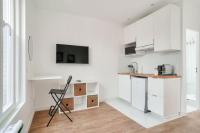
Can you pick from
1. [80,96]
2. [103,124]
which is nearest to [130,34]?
[80,96]

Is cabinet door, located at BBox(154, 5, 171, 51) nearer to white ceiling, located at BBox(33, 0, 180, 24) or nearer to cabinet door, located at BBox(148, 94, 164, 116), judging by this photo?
white ceiling, located at BBox(33, 0, 180, 24)

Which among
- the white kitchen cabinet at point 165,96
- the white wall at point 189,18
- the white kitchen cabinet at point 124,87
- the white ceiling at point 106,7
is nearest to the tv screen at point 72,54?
the white ceiling at point 106,7

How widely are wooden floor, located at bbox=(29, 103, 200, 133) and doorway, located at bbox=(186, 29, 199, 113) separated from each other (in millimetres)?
568

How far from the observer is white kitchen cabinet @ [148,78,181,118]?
246 cm

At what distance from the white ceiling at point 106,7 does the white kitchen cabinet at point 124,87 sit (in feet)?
6.07

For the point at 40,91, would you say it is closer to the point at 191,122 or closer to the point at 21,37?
the point at 21,37

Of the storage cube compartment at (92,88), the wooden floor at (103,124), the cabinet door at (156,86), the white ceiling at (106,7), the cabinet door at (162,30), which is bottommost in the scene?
the wooden floor at (103,124)

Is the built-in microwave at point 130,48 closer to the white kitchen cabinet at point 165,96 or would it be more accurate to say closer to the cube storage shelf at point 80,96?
the white kitchen cabinet at point 165,96

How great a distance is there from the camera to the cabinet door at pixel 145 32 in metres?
3.02

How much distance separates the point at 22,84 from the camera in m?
1.95

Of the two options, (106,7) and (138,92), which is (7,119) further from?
(106,7)

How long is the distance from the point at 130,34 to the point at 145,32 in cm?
65

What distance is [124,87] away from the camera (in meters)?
3.66

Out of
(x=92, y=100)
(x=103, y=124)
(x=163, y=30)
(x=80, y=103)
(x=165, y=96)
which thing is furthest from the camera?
(x=80, y=103)
